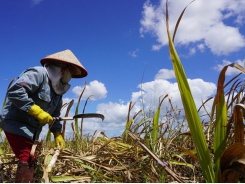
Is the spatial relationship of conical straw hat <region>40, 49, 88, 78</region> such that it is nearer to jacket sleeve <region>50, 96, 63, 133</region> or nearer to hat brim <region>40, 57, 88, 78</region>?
hat brim <region>40, 57, 88, 78</region>

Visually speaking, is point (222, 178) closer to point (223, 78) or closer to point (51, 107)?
point (223, 78)

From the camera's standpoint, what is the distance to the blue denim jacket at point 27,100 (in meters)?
2.84

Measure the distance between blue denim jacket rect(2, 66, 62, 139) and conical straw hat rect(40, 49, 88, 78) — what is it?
18cm

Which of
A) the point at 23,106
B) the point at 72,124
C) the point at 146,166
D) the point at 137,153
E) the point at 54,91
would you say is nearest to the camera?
the point at 146,166

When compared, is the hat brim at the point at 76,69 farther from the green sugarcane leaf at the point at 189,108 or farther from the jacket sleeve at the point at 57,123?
the green sugarcane leaf at the point at 189,108

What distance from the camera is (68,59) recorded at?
321cm

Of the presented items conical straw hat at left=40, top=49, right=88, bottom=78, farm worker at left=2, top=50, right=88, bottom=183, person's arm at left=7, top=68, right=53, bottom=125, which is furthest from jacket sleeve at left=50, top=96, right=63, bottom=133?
person's arm at left=7, top=68, right=53, bottom=125

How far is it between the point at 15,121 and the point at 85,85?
125 cm

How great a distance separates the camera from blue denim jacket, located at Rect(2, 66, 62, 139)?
2.84 meters

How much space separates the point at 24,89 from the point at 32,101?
131 mm

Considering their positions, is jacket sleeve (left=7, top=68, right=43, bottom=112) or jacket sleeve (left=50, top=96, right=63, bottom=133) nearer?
jacket sleeve (left=7, top=68, right=43, bottom=112)

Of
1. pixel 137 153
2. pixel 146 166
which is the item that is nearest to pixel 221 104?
pixel 146 166

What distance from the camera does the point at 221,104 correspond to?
1.67m

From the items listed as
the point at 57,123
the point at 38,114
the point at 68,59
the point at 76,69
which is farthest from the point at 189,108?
the point at 57,123
